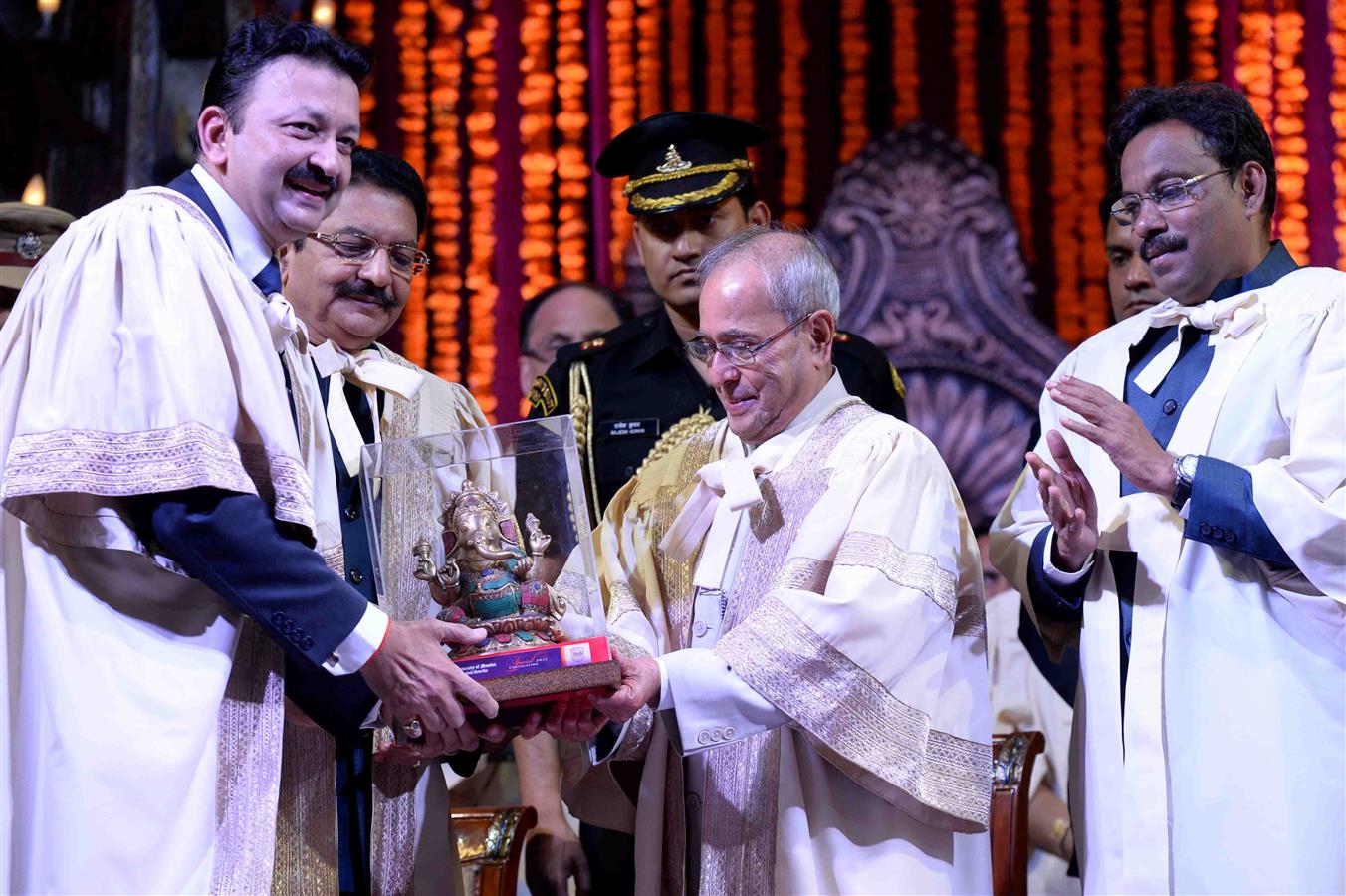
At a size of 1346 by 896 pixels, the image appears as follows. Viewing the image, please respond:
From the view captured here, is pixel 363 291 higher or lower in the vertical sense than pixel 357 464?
higher

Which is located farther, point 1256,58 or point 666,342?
point 1256,58

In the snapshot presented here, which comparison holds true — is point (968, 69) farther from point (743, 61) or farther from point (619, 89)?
point (619, 89)

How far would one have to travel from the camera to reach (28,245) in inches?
161

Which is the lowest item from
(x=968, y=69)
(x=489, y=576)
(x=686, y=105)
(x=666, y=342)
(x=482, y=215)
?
(x=489, y=576)

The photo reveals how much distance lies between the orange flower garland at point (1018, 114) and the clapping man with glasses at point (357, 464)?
3301mm

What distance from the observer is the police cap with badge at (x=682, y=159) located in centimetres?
440

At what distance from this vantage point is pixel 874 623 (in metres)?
3.04

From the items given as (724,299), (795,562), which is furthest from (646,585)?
(724,299)

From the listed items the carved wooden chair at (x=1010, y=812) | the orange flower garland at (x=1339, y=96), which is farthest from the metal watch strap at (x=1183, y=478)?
the orange flower garland at (x=1339, y=96)

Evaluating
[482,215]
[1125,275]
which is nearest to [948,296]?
[1125,275]

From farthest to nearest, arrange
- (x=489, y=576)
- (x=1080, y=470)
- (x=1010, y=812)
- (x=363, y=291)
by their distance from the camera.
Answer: (x=1010, y=812) → (x=363, y=291) → (x=1080, y=470) → (x=489, y=576)

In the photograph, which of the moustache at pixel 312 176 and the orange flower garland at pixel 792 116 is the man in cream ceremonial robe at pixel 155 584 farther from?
the orange flower garland at pixel 792 116

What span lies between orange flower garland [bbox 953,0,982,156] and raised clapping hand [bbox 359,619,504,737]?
14.4 ft

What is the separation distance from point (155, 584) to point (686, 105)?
436 cm
